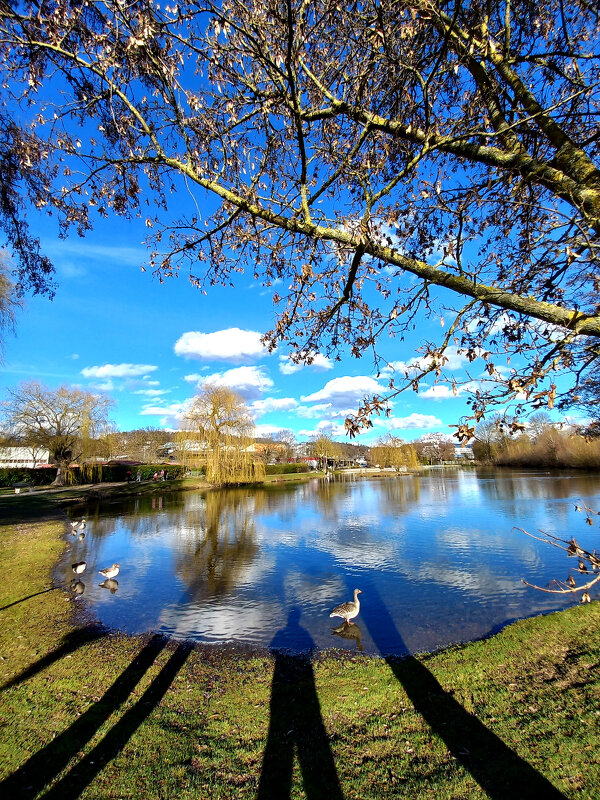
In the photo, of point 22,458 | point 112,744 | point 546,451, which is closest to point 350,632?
point 112,744

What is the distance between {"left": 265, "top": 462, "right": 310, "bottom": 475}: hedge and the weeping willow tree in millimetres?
16330

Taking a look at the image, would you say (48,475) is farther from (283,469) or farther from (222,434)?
(283,469)

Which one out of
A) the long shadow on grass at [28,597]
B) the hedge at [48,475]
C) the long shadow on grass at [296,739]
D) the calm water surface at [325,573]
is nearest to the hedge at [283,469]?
the hedge at [48,475]

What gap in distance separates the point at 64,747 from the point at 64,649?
8.67ft

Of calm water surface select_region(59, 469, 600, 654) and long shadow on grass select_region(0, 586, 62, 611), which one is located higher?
long shadow on grass select_region(0, 586, 62, 611)

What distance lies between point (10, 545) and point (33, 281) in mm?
10559

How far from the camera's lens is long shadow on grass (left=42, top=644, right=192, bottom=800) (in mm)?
2968

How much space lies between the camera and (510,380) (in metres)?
2.24

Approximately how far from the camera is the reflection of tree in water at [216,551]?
9.48 metres

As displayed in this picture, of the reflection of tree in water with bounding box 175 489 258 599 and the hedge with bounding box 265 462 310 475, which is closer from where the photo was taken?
the reflection of tree in water with bounding box 175 489 258 599

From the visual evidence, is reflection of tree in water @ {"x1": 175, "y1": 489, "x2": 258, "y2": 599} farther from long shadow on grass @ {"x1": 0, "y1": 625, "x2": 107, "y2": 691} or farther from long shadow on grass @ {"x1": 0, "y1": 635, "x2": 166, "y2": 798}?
long shadow on grass @ {"x1": 0, "y1": 635, "x2": 166, "y2": 798}

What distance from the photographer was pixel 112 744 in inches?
137

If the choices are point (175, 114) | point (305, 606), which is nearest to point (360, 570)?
point (305, 606)

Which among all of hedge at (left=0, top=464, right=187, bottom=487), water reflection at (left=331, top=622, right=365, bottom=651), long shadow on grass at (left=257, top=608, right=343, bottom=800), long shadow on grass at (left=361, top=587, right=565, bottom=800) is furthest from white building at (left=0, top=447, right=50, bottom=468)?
long shadow on grass at (left=361, top=587, right=565, bottom=800)
